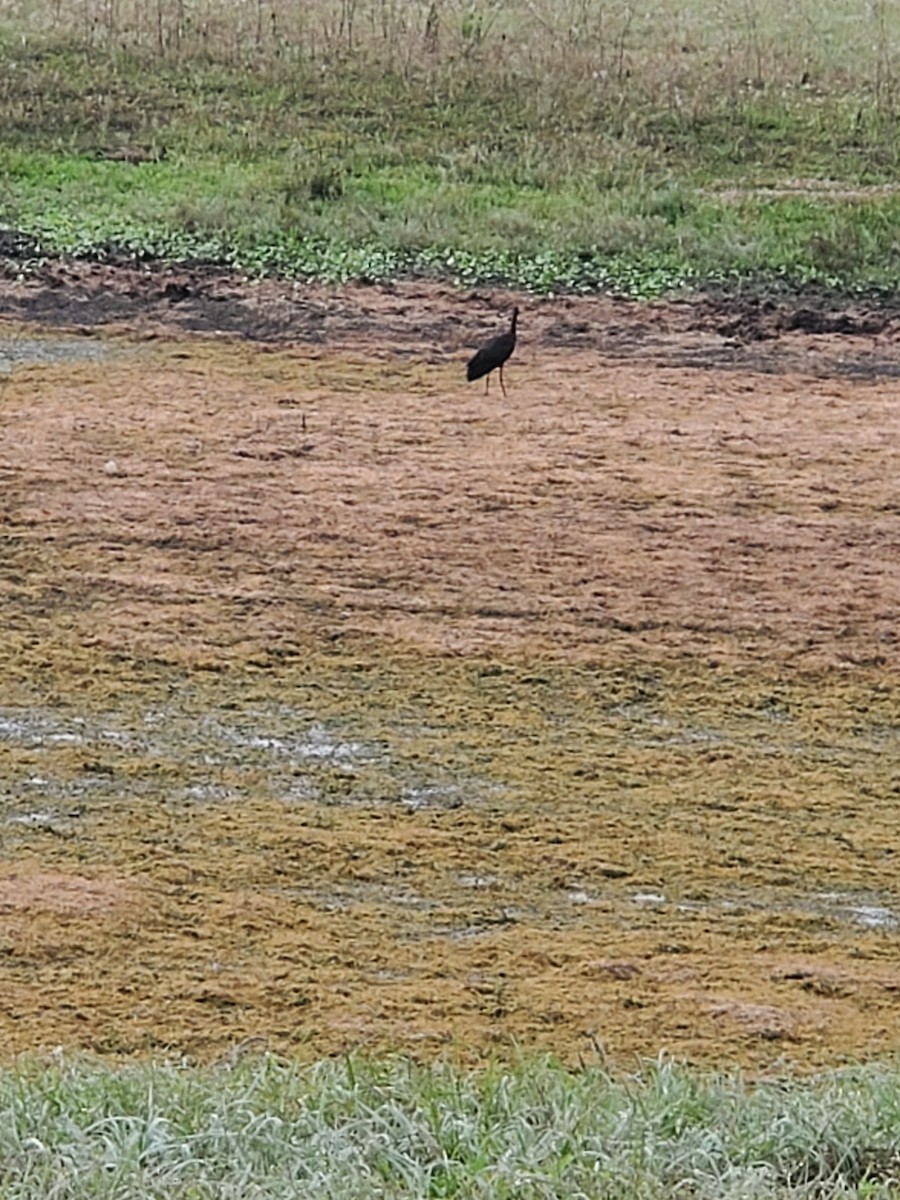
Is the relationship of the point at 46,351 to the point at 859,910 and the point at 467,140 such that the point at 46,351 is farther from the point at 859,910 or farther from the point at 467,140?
the point at 859,910

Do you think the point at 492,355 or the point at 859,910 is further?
the point at 492,355

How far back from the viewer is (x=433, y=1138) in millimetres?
3133

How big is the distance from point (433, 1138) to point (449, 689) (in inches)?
131

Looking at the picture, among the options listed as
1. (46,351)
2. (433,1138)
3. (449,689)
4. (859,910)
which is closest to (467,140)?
(46,351)

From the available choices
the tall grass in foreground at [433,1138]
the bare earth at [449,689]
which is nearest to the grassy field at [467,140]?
the bare earth at [449,689]

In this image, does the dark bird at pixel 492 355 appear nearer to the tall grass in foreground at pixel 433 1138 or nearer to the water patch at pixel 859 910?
the water patch at pixel 859 910

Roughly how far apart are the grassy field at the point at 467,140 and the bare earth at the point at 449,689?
1.38 metres

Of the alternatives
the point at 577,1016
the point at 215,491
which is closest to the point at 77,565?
the point at 215,491

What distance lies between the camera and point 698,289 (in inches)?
438

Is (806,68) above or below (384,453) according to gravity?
above

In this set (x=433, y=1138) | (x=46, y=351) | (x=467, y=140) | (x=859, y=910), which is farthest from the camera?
(x=467, y=140)

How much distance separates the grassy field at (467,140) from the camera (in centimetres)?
1168

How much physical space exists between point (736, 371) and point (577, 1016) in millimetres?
5728

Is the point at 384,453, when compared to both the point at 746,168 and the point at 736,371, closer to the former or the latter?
the point at 736,371
